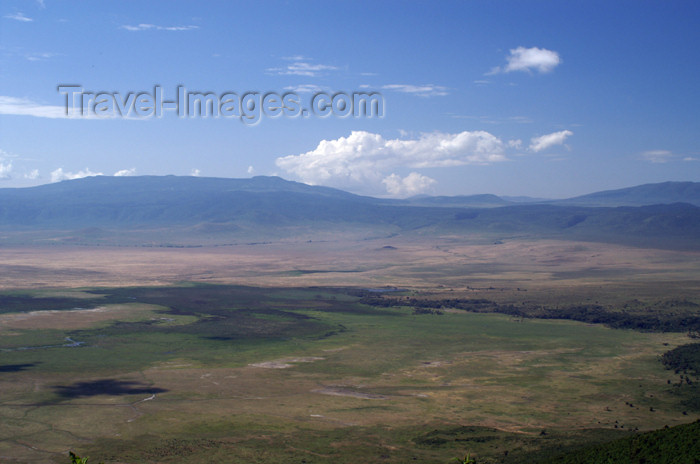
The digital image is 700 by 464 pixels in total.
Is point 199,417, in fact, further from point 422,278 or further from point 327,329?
point 422,278

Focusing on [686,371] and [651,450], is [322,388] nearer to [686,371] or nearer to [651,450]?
[651,450]

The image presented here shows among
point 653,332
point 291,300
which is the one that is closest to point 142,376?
point 291,300

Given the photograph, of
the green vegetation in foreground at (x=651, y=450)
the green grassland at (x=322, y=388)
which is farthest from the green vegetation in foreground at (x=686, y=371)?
the green vegetation in foreground at (x=651, y=450)

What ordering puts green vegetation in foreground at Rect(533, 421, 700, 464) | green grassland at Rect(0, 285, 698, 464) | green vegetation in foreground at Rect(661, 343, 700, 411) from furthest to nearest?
green vegetation in foreground at Rect(661, 343, 700, 411) < green grassland at Rect(0, 285, 698, 464) < green vegetation in foreground at Rect(533, 421, 700, 464)

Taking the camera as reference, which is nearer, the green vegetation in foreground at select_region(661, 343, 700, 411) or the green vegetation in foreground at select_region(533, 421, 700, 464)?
the green vegetation in foreground at select_region(533, 421, 700, 464)

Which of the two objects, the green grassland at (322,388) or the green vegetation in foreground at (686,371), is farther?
the green vegetation in foreground at (686,371)

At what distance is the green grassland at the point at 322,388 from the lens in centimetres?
3678

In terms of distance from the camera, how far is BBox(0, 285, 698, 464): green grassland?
121 ft

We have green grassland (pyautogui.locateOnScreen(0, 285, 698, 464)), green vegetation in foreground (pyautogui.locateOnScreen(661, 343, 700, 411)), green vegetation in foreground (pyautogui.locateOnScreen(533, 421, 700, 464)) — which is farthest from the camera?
green vegetation in foreground (pyautogui.locateOnScreen(661, 343, 700, 411))

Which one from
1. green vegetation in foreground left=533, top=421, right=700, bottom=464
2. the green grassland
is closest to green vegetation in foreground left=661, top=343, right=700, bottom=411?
the green grassland

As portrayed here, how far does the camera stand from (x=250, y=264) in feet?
521

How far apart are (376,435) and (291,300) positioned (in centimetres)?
6197

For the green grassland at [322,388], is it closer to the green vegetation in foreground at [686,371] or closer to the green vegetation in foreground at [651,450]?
the green vegetation in foreground at [686,371]

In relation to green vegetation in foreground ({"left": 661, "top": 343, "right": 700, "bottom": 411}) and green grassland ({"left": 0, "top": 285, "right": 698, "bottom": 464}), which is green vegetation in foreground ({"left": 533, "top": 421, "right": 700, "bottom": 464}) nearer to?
green grassland ({"left": 0, "top": 285, "right": 698, "bottom": 464})
